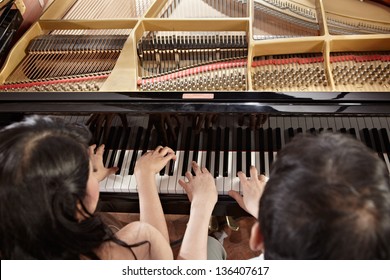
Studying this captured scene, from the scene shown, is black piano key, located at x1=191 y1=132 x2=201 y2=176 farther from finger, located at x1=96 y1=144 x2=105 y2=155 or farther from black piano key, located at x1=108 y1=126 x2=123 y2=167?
finger, located at x1=96 y1=144 x2=105 y2=155

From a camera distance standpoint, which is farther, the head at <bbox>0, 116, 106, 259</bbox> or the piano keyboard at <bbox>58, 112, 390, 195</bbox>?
the piano keyboard at <bbox>58, 112, 390, 195</bbox>

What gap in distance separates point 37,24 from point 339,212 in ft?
8.57

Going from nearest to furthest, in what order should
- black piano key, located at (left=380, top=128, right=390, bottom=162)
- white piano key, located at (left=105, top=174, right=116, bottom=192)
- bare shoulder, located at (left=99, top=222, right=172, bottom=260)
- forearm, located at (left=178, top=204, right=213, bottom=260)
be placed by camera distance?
1. bare shoulder, located at (left=99, top=222, right=172, bottom=260)
2. forearm, located at (left=178, top=204, right=213, bottom=260)
3. black piano key, located at (left=380, top=128, right=390, bottom=162)
4. white piano key, located at (left=105, top=174, right=116, bottom=192)

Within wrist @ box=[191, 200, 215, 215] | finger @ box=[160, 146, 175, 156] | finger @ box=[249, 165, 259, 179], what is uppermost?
finger @ box=[160, 146, 175, 156]

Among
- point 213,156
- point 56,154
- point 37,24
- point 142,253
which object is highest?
point 37,24

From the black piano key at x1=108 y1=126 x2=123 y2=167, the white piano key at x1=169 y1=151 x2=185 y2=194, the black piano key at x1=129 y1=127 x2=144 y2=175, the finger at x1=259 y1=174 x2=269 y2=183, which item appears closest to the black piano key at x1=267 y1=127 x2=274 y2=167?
the finger at x1=259 y1=174 x2=269 y2=183

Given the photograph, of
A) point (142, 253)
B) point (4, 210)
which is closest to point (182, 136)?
point (142, 253)

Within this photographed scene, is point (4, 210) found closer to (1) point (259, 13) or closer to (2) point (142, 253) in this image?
(2) point (142, 253)

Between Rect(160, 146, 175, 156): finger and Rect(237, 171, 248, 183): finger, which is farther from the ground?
Rect(160, 146, 175, 156): finger

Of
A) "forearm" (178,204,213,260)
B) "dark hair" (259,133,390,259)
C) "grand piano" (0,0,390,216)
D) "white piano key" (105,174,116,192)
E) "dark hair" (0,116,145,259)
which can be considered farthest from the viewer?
"white piano key" (105,174,116,192)

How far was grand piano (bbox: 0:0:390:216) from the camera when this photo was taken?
94.1 inches

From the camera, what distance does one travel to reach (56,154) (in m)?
1.60

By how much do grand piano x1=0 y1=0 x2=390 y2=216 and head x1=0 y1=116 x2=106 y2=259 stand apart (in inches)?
30.1

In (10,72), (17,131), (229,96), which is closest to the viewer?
(17,131)
